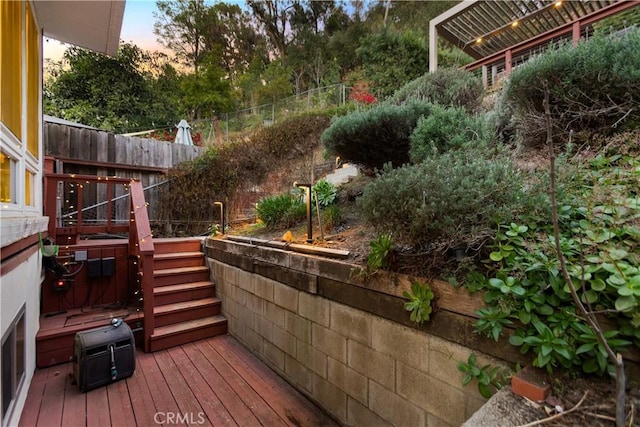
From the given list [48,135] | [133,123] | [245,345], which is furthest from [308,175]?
[133,123]

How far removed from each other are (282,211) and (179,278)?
1.61 meters

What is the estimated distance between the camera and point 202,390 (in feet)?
8.39

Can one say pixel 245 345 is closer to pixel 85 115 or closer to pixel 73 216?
pixel 73 216

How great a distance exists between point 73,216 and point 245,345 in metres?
4.59

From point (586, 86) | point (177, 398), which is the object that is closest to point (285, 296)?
point (177, 398)

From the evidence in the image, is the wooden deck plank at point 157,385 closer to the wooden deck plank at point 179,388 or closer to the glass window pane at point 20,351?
the wooden deck plank at point 179,388

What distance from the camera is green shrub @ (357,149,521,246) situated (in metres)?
1.48

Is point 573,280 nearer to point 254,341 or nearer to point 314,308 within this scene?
point 314,308

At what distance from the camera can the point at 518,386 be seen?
3.77 feet

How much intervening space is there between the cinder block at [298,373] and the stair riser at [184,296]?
1.69 metres

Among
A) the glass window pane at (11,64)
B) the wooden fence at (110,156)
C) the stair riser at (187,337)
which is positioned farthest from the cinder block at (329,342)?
the wooden fence at (110,156)

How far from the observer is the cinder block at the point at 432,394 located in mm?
1494

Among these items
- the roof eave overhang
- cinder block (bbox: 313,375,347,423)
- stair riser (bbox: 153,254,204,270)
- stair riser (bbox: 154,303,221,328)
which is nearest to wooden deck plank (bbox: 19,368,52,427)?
stair riser (bbox: 154,303,221,328)

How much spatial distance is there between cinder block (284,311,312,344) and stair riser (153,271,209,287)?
187 centimetres
